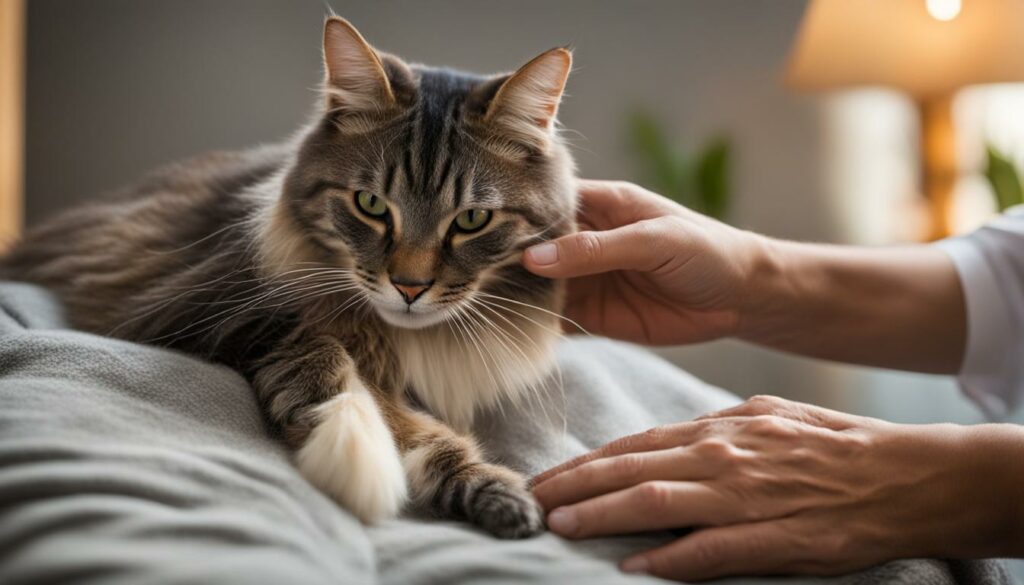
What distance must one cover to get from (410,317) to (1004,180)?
2553 mm

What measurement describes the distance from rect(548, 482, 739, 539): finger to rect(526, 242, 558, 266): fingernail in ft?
1.37

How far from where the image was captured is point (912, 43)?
290cm

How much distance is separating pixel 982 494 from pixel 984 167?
8.51 ft

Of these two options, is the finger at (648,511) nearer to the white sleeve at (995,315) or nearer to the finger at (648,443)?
the finger at (648,443)

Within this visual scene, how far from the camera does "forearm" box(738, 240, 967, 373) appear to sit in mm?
1571

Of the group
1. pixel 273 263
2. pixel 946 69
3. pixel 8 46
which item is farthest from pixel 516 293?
pixel 946 69

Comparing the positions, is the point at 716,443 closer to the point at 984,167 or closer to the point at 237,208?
the point at 237,208

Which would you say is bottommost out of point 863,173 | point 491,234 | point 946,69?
point 863,173

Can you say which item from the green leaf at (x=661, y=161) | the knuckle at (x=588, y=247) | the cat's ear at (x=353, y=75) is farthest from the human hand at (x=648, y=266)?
the green leaf at (x=661, y=161)

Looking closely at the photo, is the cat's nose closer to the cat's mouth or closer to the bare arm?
the cat's mouth

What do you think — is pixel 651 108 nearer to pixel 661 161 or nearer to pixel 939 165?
pixel 661 161

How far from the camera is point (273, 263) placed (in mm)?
1286

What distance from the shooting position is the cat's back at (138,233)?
1442 millimetres

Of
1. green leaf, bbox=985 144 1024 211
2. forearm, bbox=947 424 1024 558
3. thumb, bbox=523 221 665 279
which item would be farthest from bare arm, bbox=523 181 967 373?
green leaf, bbox=985 144 1024 211
